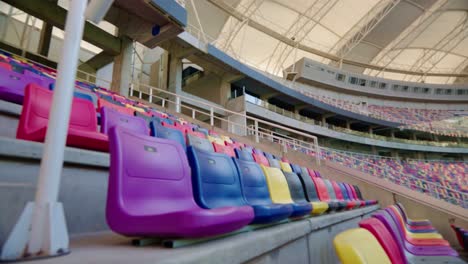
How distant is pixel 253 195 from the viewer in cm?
167

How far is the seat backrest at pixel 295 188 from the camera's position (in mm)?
2129

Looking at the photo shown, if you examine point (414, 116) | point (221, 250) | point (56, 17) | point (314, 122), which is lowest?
point (221, 250)

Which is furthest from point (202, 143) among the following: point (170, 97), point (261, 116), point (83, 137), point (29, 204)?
point (261, 116)

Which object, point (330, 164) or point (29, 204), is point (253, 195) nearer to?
point (29, 204)

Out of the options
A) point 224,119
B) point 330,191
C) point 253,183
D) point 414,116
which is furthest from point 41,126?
point 414,116

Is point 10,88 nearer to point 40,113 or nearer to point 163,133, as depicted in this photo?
point 40,113

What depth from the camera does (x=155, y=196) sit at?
3.16 ft

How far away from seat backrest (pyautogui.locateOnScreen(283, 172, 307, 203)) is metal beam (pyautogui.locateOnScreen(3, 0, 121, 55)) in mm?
7160

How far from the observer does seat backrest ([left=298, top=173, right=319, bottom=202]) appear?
7.69 ft

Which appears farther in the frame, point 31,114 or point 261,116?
point 261,116

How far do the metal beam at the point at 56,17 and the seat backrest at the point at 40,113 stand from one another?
6.35m

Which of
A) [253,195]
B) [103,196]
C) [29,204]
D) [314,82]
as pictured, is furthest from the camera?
[314,82]

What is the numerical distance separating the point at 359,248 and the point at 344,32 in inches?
807

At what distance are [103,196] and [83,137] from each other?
1.24ft
